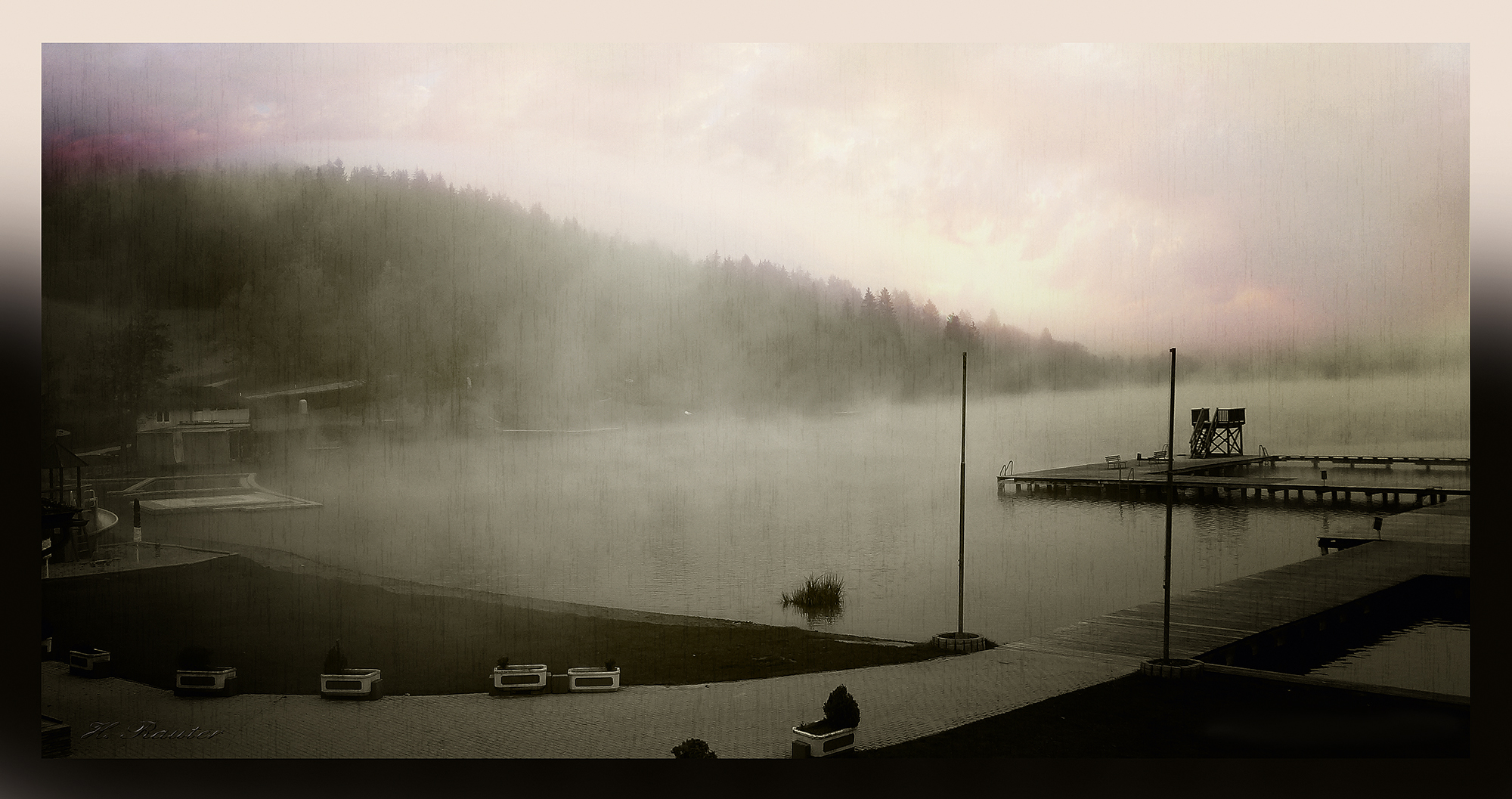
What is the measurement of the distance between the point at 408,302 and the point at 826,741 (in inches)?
172

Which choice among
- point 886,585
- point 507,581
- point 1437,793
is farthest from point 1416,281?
point 507,581

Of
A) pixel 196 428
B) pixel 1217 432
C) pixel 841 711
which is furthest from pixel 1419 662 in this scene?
pixel 196 428

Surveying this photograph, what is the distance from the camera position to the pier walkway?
624cm

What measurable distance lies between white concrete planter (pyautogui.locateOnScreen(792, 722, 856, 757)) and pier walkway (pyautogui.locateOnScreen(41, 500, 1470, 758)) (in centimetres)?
18

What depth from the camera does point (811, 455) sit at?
7254mm

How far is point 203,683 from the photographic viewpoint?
6641mm

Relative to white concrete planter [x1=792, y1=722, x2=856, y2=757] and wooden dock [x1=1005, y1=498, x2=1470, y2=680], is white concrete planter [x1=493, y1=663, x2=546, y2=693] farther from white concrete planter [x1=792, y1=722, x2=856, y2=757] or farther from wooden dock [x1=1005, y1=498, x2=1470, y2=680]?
wooden dock [x1=1005, y1=498, x2=1470, y2=680]

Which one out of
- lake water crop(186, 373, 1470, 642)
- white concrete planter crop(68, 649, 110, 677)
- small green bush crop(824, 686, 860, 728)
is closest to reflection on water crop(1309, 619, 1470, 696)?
lake water crop(186, 373, 1470, 642)

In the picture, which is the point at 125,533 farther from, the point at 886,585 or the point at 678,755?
the point at 886,585

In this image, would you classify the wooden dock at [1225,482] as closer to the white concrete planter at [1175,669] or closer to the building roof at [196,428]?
the white concrete planter at [1175,669]

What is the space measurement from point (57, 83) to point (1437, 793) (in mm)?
11182

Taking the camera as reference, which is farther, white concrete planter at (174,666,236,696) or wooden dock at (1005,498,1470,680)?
wooden dock at (1005,498,1470,680)

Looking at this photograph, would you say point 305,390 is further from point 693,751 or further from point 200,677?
point 693,751

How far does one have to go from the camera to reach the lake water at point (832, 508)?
6.99 meters
